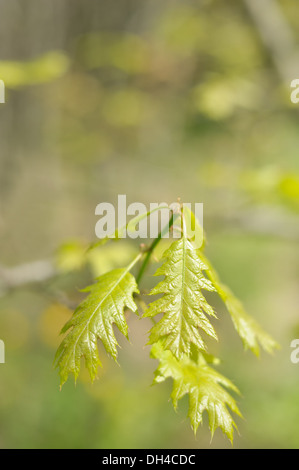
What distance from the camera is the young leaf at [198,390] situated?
30.1 inches

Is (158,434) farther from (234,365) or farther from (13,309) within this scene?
(13,309)

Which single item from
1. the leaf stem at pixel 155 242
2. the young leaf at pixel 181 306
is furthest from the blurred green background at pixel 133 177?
the young leaf at pixel 181 306

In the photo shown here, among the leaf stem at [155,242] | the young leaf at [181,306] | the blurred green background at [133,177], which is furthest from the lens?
the blurred green background at [133,177]

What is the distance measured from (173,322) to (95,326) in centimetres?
14

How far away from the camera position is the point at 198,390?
80 centimetres

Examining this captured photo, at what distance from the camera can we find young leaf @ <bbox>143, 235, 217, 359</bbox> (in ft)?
2.32

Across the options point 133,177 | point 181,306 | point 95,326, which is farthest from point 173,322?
point 133,177

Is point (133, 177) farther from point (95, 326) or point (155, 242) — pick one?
point (95, 326)

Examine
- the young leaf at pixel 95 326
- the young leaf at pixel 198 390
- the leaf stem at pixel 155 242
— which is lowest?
the young leaf at pixel 198 390

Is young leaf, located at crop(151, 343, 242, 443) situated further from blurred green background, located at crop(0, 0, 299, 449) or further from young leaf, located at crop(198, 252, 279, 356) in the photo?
blurred green background, located at crop(0, 0, 299, 449)

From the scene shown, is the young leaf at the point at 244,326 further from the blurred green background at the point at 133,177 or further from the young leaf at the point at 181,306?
the blurred green background at the point at 133,177

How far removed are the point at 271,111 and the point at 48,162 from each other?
A: 245cm

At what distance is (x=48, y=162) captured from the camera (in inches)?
179

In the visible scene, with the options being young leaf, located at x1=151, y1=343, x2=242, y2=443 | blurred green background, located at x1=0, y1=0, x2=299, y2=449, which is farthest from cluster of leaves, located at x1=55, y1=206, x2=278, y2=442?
blurred green background, located at x1=0, y1=0, x2=299, y2=449
